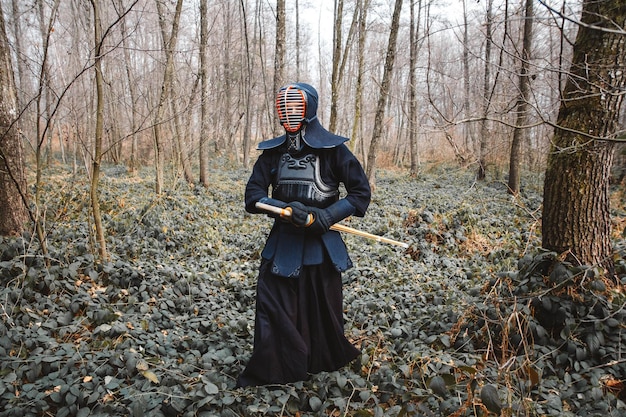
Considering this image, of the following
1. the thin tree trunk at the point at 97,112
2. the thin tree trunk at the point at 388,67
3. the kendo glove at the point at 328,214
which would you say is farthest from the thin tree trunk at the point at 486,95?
the thin tree trunk at the point at 97,112

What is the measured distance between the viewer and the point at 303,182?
272 centimetres

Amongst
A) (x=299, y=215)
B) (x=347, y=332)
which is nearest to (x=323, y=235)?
(x=299, y=215)

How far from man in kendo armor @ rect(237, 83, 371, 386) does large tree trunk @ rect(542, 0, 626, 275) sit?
1.67 meters

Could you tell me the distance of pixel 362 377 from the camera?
2.87 m

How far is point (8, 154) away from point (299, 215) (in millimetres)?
3720

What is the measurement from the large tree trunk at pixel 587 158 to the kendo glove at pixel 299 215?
1953mm


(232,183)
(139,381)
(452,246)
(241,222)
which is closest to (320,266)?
(139,381)

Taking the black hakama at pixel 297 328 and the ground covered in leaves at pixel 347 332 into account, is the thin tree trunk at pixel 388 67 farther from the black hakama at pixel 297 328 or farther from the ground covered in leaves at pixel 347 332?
the black hakama at pixel 297 328

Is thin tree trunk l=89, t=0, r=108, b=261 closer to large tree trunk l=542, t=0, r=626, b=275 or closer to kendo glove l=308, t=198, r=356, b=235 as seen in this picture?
kendo glove l=308, t=198, r=356, b=235

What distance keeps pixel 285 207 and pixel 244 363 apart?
130 centimetres

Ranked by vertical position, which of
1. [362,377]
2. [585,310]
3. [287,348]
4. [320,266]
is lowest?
[362,377]

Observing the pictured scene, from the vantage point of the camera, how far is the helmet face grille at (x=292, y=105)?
2629 mm

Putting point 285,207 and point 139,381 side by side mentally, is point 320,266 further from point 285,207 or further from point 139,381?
point 139,381

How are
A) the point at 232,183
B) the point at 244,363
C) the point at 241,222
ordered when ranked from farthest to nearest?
the point at 232,183
the point at 241,222
the point at 244,363
